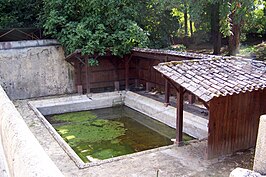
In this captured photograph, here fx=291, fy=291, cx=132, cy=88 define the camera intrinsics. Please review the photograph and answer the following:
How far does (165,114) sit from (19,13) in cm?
993

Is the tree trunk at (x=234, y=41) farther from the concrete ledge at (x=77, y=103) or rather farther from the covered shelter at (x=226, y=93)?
the covered shelter at (x=226, y=93)

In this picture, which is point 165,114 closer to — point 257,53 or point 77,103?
point 77,103

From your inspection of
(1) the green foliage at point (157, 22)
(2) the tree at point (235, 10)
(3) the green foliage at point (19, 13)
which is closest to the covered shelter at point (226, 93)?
(2) the tree at point (235, 10)

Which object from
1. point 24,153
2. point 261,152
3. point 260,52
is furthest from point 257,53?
point 24,153

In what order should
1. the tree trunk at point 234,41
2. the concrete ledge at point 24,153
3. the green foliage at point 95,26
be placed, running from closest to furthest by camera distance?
the concrete ledge at point 24,153
the green foliage at point 95,26
the tree trunk at point 234,41

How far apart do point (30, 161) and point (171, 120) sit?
8.45 metres

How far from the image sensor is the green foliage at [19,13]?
14.4 meters

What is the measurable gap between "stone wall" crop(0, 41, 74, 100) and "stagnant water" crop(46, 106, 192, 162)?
188 centimetres

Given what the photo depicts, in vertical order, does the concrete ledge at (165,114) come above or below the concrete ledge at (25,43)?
below

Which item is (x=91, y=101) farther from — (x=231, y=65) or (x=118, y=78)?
(x=231, y=65)

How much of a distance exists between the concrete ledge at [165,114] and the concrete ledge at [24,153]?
669 cm

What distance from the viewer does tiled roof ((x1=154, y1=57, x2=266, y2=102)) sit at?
5.83 meters

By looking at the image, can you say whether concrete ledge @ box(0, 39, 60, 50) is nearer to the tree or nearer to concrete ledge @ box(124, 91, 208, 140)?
concrete ledge @ box(124, 91, 208, 140)

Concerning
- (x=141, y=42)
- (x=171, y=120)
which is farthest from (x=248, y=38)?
(x=171, y=120)
